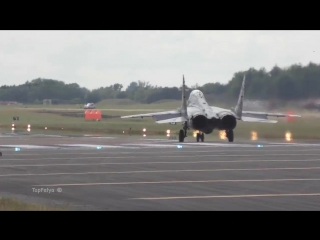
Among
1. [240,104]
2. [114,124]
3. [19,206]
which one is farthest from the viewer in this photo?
[114,124]

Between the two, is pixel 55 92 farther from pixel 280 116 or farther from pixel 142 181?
pixel 142 181

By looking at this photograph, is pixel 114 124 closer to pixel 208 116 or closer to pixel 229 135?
pixel 229 135

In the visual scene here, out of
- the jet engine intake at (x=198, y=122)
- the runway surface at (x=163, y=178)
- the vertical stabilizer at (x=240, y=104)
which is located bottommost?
the runway surface at (x=163, y=178)

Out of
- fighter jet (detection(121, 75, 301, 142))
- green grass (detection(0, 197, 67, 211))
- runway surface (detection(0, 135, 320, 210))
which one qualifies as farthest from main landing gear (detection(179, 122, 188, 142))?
green grass (detection(0, 197, 67, 211))

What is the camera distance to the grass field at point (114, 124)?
133ft

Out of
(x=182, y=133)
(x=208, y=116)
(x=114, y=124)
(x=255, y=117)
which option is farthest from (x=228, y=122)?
(x=114, y=124)

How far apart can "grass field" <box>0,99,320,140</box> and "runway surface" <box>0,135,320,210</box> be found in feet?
29.2

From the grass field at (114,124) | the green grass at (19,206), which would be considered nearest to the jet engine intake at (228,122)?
the grass field at (114,124)

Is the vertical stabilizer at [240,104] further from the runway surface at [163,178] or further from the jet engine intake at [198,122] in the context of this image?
the runway surface at [163,178]

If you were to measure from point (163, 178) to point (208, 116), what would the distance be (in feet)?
61.3

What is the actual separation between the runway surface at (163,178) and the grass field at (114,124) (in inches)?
351

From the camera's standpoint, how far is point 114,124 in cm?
6138

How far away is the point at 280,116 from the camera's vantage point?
38.4m
